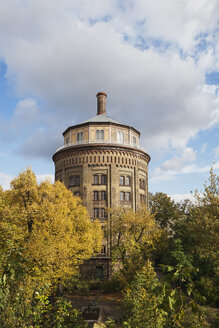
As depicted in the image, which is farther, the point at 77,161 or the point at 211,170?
the point at 77,161

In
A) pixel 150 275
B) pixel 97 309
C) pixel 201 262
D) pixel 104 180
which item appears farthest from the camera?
pixel 104 180

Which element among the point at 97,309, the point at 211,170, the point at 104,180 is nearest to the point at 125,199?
the point at 104,180

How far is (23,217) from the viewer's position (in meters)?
19.9

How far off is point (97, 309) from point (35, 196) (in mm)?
10980

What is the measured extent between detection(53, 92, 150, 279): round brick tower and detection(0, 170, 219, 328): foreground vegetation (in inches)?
130

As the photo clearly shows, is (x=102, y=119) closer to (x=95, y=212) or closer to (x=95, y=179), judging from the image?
(x=95, y=179)

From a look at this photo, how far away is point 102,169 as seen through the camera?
39812 mm

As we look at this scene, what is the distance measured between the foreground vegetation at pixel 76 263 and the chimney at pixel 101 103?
18297mm

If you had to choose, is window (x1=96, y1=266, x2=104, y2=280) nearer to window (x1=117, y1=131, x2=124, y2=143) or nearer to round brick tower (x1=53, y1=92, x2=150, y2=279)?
round brick tower (x1=53, y1=92, x2=150, y2=279)

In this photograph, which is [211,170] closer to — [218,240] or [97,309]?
[218,240]

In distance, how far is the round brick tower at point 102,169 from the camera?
38.9m

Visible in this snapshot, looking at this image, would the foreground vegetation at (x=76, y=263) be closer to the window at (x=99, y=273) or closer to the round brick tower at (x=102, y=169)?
the window at (x=99, y=273)

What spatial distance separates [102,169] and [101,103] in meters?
13.1

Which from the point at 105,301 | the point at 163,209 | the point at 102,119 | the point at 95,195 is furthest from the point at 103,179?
the point at 105,301
